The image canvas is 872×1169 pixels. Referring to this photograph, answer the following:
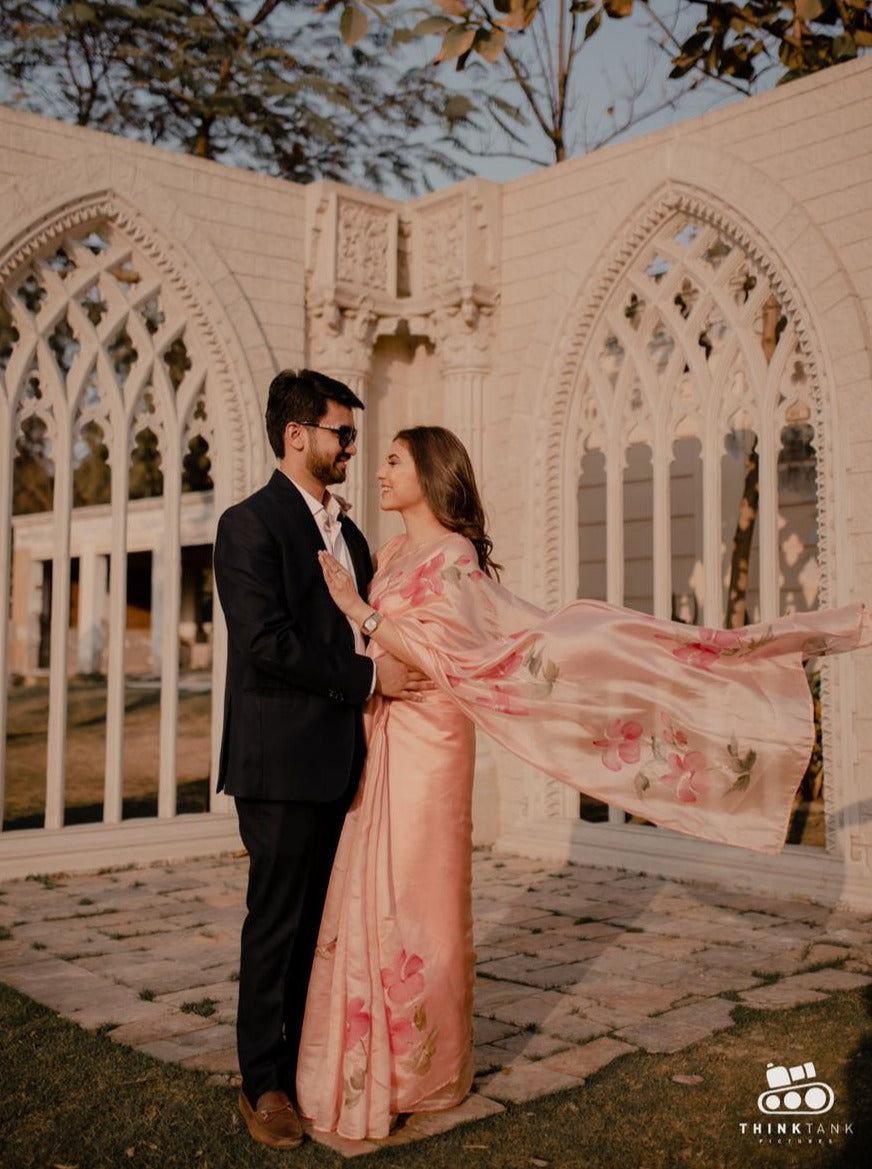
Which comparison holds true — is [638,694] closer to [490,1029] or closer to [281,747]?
[281,747]

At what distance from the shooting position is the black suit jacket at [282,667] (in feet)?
9.99

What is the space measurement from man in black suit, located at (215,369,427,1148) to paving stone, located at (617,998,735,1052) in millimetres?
1257

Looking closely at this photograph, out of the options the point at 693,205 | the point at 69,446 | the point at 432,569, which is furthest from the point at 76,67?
the point at 432,569

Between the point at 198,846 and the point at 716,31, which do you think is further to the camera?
the point at 716,31

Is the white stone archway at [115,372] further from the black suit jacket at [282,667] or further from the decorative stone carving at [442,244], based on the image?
the black suit jacket at [282,667]

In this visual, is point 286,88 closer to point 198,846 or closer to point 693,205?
point 693,205

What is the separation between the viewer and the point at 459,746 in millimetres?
3287

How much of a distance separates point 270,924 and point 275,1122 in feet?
1.55

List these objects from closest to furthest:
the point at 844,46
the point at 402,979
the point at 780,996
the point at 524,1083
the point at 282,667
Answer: the point at 282,667 < the point at 402,979 < the point at 524,1083 < the point at 780,996 < the point at 844,46

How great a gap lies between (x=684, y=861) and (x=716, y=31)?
16.7ft

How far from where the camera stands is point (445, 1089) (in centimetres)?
323

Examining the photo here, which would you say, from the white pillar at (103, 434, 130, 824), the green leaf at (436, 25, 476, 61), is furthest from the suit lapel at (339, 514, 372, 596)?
the white pillar at (103, 434, 130, 824)

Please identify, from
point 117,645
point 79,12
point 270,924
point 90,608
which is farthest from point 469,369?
point 90,608

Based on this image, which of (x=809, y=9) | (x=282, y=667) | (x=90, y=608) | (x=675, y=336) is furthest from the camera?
(x=90, y=608)
